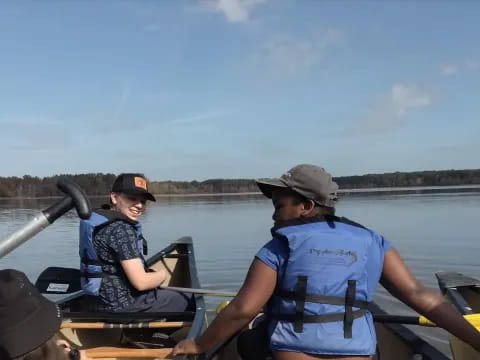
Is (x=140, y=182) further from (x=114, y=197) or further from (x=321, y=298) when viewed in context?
(x=321, y=298)

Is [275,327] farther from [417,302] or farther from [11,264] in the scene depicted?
[11,264]

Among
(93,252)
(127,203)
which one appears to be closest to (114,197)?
(127,203)

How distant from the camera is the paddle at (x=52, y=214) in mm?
1537

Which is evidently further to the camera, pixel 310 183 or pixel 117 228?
pixel 117 228

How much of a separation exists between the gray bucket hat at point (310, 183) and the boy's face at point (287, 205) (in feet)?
0.17

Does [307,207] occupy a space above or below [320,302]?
above

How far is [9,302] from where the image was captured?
1.44 m

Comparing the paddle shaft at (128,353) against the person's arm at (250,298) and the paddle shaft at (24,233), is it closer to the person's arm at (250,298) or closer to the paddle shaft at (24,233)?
the person's arm at (250,298)

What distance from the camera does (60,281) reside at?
14.3ft

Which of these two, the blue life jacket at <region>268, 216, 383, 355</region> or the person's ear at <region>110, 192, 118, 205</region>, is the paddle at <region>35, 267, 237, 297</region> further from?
the blue life jacket at <region>268, 216, 383, 355</region>

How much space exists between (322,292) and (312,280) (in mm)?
80

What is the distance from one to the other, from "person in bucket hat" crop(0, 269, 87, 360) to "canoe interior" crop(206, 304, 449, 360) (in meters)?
1.91

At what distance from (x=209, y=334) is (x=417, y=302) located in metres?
1.14

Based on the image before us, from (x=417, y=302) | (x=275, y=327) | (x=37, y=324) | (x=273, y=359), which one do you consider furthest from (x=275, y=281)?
(x=37, y=324)
